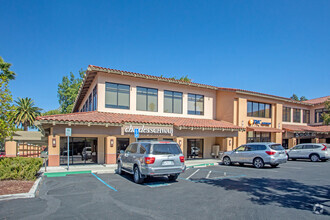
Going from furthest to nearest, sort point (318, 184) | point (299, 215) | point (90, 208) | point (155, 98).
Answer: point (155, 98), point (318, 184), point (90, 208), point (299, 215)

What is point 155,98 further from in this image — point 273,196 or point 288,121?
point 288,121

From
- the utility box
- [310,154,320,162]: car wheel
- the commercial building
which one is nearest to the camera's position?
the commercial building

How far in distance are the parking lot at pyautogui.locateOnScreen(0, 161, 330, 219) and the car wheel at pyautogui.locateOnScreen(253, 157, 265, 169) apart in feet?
16.7

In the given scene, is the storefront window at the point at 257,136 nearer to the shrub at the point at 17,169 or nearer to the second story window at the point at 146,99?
the second story window at the point at 146,99

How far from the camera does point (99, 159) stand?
18391 mm

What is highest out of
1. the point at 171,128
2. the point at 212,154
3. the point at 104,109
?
the point at 104,109

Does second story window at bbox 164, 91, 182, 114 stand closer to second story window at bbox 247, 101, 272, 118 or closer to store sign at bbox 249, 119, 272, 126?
store sign at bbox 249, 119, 272, 126

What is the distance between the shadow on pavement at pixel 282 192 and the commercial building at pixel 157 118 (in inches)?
316

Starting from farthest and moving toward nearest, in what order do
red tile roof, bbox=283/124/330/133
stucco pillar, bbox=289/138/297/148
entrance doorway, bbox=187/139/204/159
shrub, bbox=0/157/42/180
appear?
stucco pillar, bbox=289/138/297/148 < red tile roof, bbox=283/124/330/133 < entrance doorway, bbox=187/139/204/159 < shrub, bbox=0/157/42/180

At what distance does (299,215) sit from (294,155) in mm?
18352

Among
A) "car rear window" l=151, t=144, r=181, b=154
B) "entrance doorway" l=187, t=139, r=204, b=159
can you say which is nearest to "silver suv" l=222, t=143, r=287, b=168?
"entrance doorway" l=187, t=139, r=204, b=159

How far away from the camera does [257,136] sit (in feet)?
84.5

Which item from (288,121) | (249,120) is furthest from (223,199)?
(288,121)

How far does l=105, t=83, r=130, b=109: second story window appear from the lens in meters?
18.6
